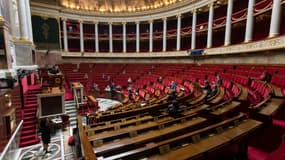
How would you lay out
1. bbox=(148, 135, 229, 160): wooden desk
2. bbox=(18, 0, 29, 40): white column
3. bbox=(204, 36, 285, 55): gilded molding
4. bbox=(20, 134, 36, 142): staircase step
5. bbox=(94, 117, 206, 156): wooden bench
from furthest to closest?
bbox=(18, 0, 29, 40): white column
bbox=(204, 36, 285, 55): gilded molding
bbox=(20, 134, 36, 142): staircase step
bbox=(94, 117, 206, 156): wooden bench
bbox=(148, 135, 229, 160): wooden desk

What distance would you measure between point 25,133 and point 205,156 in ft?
24.4

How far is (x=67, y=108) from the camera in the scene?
9031mm

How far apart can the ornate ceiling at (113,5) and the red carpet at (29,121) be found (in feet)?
59.9

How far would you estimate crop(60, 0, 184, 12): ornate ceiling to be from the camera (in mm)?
21703

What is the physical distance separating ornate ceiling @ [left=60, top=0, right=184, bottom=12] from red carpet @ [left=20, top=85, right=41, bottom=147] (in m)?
18.2

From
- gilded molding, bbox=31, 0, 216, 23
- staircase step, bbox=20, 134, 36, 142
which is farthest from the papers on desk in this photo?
gilded molding, bbox=31, 0, 216, 23

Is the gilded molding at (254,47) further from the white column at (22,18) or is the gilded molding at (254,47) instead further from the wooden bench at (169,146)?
the white column at (22,18)

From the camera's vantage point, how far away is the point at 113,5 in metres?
23.3

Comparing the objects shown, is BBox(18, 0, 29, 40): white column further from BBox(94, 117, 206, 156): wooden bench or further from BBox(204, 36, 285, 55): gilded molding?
BBox(204, 36, 285, 55): gilded molding

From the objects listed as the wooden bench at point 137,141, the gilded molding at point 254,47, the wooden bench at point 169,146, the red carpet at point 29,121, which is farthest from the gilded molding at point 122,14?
the wooden bench at point 169,146

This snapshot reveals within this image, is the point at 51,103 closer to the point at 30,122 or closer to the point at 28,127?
the point at 30,122

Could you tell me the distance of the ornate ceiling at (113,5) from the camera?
71.2ft

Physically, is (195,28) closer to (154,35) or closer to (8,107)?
(154,35)

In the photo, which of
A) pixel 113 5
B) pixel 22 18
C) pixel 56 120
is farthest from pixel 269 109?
pixel 113 5
